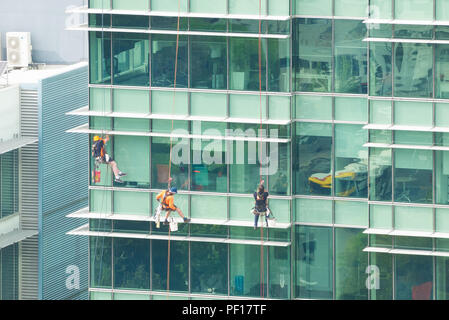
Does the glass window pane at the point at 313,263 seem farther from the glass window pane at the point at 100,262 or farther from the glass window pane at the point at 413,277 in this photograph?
the glass window pane at the point at 100,262

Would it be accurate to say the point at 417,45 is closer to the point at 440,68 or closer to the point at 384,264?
the point at 440,68

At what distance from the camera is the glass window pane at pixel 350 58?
144 ft

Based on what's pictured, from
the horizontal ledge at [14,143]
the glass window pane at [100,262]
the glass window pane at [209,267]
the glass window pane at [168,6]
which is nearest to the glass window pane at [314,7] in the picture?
the glass window pane at [168,6]

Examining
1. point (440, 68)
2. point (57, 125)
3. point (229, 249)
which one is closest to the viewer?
point (440, 68)

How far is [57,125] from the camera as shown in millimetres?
57656

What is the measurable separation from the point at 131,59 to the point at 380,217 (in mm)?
11138

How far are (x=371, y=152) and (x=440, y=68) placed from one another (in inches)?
156

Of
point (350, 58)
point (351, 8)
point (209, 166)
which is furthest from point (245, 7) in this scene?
point (209, 166)

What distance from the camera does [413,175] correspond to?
43.1 m

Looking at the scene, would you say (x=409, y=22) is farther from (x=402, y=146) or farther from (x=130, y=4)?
(x=130, y=4)

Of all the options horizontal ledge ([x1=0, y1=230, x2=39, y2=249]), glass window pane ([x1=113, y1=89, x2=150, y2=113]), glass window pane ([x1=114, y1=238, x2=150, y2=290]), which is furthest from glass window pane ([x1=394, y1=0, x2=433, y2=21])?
horizontal ledge ([x1=0, y1=230, x2=39, y2=249])

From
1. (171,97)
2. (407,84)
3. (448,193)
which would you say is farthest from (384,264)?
(171,97)

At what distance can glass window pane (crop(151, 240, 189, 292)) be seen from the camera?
151 feet
